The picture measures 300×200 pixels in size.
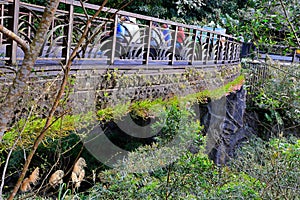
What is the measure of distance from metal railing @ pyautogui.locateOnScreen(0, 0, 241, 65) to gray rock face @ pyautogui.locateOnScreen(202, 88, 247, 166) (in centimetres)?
112

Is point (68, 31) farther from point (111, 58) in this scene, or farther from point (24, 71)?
point (24, 71)

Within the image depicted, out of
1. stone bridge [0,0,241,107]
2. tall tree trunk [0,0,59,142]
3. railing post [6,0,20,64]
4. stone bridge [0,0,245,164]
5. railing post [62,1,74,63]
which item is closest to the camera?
tall tree trunk [0,0,59,142]

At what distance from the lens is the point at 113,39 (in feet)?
15.5

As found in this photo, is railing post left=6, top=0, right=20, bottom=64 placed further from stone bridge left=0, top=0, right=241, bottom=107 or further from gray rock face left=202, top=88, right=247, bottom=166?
gray rock face left=202, top=88, right=247, bottom=166

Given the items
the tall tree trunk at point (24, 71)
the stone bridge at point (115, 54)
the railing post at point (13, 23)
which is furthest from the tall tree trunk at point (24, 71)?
the railing post at point (13, 23)

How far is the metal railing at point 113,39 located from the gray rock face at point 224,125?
112 cm

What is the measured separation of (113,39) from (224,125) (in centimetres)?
588

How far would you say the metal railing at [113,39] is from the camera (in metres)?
3.52

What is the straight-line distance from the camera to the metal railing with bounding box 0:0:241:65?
3.52 m

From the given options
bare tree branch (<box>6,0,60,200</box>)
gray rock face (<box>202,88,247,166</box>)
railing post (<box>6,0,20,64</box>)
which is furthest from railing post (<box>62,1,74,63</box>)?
gray rock face (<box>202,88,247,166</box>)

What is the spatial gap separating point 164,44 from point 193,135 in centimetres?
193

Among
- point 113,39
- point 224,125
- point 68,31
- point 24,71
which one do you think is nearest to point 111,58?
point 113,39

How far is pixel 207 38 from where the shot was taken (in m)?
8.31

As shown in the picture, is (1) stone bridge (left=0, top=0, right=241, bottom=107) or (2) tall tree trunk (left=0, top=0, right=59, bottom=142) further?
(1) stone bridge (left=0, top=0, right=241, bottom=107)
